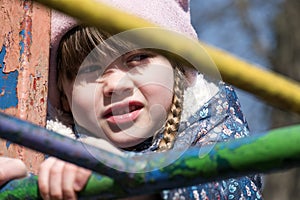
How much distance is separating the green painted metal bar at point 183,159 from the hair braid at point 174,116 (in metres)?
0.49

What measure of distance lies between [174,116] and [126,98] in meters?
0.10

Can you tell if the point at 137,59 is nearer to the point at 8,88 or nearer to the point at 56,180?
the point at 8,88

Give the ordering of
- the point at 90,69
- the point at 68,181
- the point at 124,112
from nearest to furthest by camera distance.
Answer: the point at 68,181, the point at 124,112, the point at 90,69

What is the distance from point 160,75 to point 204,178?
649 mm

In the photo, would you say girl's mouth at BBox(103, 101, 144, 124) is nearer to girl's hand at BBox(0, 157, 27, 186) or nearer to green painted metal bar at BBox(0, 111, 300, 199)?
girl's hand at BBox(0, 157, 27, 186)

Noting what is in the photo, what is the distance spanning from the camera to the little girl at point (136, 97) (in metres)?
1.46

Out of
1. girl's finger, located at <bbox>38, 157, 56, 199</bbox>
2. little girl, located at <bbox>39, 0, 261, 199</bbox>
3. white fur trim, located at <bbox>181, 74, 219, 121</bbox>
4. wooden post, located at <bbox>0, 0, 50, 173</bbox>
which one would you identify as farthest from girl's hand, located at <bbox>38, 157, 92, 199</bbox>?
white fur trim, located at <bbox>181, 74, 219, 121</bbox>

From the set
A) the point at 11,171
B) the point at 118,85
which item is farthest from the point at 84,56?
the point at 11,171

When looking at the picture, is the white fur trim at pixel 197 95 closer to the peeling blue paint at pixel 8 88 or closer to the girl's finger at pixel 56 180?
the peeling blue paint at pixel 8 88

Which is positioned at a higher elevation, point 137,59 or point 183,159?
point 183,159

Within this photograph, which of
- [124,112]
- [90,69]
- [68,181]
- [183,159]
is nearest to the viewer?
[183,159]

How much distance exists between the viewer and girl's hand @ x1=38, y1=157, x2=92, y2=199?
0.99m

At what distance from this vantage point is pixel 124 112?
1.45 m

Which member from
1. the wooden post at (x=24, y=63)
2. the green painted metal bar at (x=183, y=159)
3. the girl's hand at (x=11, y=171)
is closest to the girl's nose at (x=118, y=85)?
the wooden post at (x=24, y=63)
